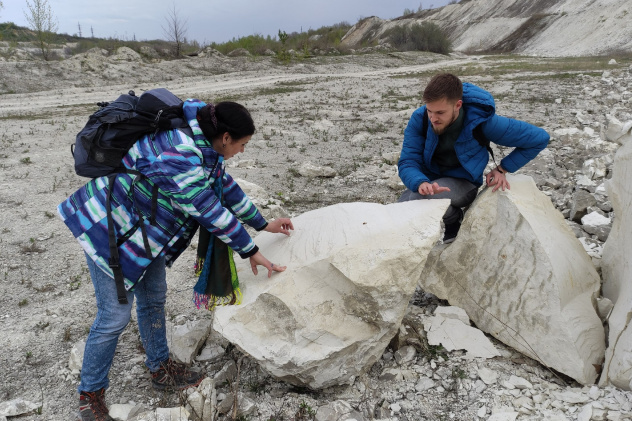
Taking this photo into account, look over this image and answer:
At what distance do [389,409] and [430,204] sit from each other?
1321mm

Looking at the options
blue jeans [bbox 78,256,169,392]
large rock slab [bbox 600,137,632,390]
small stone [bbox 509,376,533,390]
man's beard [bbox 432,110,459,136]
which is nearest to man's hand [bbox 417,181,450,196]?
man's beard [bbox 432,110,459,136]

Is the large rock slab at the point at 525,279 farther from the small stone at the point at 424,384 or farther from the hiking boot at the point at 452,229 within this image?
the small stone at the point at 424,384

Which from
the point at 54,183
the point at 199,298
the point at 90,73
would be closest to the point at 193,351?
the point at 199,298

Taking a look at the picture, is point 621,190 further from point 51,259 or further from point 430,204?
point 51,259

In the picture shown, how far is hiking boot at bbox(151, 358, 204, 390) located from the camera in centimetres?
297

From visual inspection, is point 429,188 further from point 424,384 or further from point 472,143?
point 424,384

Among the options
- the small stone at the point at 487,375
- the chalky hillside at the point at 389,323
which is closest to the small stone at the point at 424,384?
the chalky hillside at the point at 389,323

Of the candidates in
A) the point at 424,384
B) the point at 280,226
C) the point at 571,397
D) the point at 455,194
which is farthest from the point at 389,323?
the point at 455,194

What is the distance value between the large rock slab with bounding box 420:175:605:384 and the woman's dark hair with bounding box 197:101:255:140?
1840 mm

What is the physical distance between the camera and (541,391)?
2686 mm

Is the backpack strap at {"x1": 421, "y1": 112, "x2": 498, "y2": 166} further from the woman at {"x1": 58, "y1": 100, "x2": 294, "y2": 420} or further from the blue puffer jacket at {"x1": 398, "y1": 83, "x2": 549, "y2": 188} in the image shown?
the woman at {"x1": 58, "y1": 100, "x2": 294, "y2": 420}

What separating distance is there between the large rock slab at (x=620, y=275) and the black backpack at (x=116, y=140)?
2.59 metres

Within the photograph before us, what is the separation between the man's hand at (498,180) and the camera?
3242 millimetres

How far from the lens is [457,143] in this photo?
133 inches
